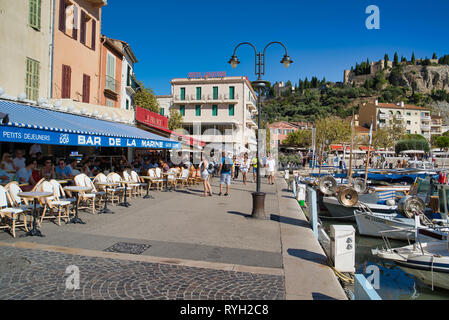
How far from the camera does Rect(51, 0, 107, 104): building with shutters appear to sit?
44.7ft

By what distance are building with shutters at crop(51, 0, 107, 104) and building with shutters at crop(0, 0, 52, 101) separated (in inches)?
19.7

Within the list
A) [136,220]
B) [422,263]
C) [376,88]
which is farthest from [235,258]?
[376,88]

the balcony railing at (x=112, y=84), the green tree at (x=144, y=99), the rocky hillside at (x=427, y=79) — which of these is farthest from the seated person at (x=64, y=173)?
the rocky hillside at (x=427, y=79)

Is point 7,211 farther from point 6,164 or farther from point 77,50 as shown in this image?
point 77,50

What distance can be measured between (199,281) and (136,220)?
404cm

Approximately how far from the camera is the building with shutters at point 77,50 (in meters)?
13.6

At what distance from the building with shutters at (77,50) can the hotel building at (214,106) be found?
92.3 ft

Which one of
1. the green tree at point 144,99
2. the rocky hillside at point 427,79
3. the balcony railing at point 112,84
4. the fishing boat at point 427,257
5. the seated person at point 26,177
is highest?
the rocky hillside at point 427,79

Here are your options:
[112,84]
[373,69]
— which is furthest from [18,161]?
[373,69]

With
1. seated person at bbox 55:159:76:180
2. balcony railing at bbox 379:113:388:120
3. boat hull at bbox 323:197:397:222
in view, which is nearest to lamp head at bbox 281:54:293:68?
boat hull at bbox 323:197:397:222

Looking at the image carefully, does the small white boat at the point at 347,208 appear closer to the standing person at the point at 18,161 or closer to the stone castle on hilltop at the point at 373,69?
the standing person at the point at 18,161

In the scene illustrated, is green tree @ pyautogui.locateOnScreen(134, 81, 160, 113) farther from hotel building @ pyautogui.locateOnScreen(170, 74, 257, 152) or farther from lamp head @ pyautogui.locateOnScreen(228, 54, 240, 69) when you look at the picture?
lamp head @ pyautogui.locateOnScreen(228, 54, 240, 69)
